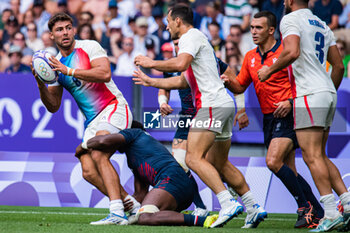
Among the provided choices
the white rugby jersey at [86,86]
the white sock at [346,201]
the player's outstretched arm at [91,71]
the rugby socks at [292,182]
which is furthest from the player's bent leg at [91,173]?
the white sock at [346,201]

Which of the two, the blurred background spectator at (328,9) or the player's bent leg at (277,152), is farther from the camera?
the blurred background spectator at (328,9)

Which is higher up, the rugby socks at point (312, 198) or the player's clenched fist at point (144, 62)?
the player's clenched fist at point (144, 62)

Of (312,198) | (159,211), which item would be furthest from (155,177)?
(312,198)

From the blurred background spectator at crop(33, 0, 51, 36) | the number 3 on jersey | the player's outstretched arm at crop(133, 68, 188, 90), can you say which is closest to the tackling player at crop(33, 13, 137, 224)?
the player's outstretched arm at crop(133, 68, 188, 90)

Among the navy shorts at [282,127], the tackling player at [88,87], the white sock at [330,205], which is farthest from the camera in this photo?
Answer: the navy shorts at [282,127]

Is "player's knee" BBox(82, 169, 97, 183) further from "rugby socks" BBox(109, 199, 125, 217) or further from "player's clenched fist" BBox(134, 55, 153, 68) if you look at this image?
"player's clenched fist" BBox(134, 55, 153, 68)

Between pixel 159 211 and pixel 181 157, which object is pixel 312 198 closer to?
pixel 181 157

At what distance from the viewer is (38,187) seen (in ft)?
29.3

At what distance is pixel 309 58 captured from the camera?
231 inches

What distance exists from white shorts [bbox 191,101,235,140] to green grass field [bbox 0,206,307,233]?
3.29 ft

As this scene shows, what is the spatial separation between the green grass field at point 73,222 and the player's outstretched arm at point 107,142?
0.79 m

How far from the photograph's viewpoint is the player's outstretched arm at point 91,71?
21.4 feet

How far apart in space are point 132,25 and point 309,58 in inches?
298

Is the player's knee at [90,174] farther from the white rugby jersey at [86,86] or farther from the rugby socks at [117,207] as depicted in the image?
the white rugby jersey at [86,86]
